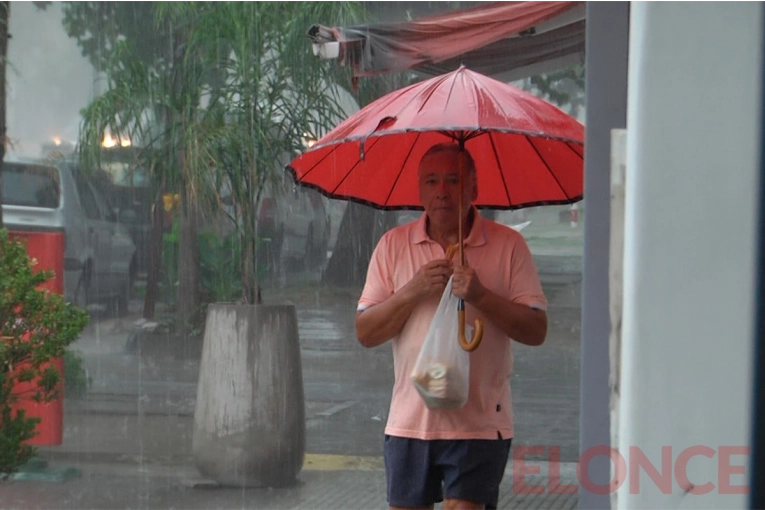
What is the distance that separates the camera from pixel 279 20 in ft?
21.7

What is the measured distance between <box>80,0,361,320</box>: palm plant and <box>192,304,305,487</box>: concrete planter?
29cm

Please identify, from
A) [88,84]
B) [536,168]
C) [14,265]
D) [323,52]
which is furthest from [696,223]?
[88,84]

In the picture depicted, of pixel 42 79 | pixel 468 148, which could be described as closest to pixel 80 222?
pixel 42 79

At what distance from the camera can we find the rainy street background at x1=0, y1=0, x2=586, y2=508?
661cm

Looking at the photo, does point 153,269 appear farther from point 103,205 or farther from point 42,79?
point 42,79

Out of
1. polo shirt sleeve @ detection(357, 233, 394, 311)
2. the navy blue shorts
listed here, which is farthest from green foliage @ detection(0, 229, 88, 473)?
the navy blue shorts

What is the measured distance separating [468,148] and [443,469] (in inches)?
50.0

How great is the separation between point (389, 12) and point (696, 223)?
19.0 ft

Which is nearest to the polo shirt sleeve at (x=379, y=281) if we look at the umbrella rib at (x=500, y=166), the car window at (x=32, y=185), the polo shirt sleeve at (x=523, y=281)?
the polo shirt sleeve at (x=523, y=281)

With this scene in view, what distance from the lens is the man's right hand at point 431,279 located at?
3217 mm

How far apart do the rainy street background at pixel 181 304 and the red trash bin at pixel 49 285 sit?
0.10 meters

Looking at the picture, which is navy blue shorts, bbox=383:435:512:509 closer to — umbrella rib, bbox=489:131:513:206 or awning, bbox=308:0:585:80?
umbrella rib, bbox=489:131:513:206

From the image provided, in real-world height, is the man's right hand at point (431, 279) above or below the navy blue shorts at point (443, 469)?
above

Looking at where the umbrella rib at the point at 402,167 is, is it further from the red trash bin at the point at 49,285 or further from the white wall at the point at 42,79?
the white wall at the point at 42,79
